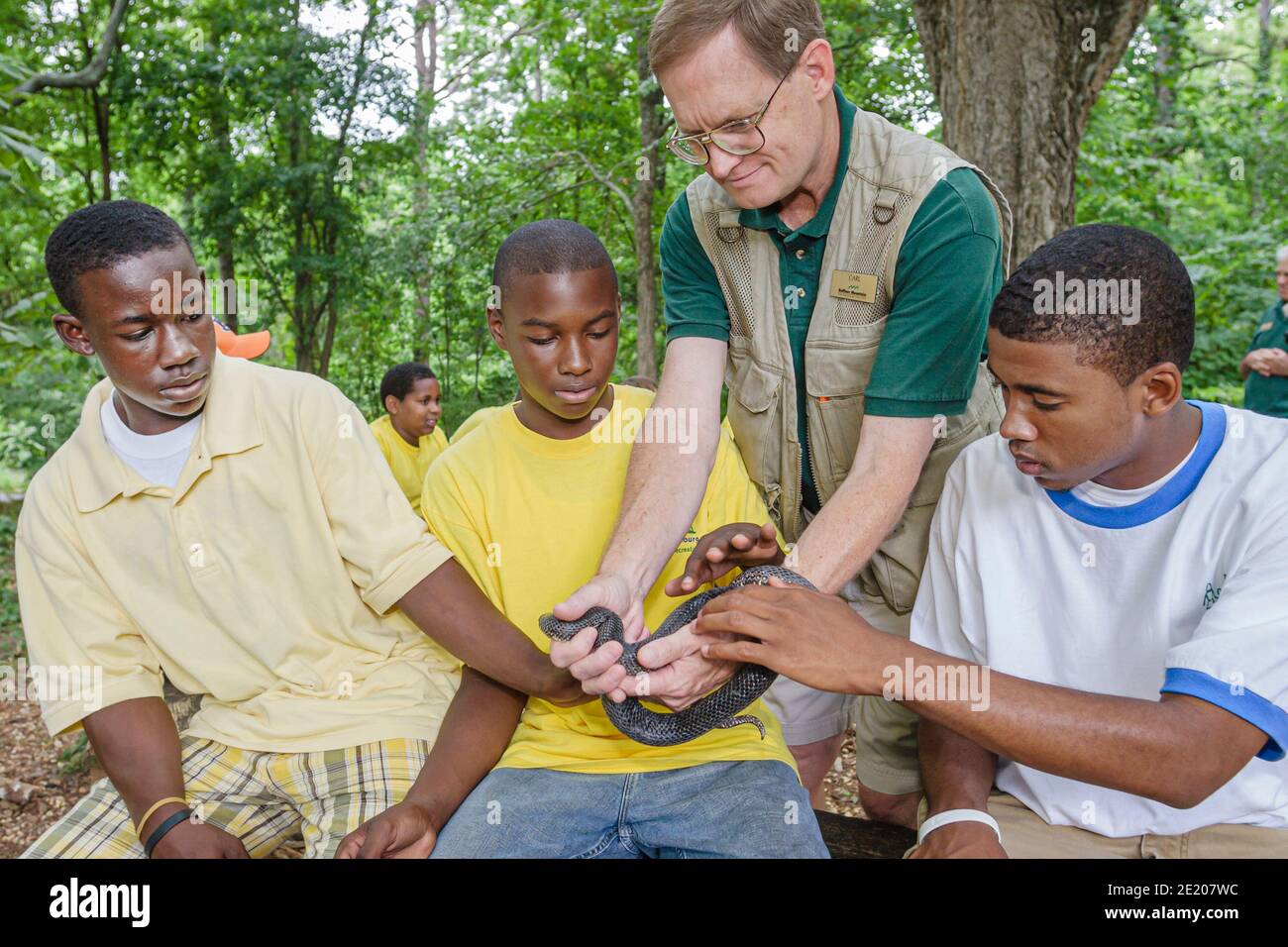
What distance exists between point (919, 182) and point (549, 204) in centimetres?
1009

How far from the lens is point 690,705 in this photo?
2.03 m

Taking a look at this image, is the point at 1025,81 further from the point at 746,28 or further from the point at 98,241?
the point at 98,241

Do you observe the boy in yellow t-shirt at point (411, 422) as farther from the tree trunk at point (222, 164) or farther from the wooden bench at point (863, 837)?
the wooden bench at point (863, 837)

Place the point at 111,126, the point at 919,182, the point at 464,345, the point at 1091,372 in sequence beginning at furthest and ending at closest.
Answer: the point at 464,345, the point at 111,126, the point at 919,182, the point at 1091,372

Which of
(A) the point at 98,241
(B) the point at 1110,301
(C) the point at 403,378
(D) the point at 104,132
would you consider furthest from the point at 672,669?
(D) the point at 104,132

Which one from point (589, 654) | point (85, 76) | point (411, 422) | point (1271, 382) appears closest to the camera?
point (589, 654)

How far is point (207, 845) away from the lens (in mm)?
1989

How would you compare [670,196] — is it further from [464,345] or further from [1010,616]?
[1010,616]

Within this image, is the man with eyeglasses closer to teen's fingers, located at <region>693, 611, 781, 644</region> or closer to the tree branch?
teen's fingers, located at <region>693, 611, 781, 644</region>

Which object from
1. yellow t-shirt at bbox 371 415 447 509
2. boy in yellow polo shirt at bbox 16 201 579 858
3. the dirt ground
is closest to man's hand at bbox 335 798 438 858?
boy in yellow polo shirt at bbox 16 201 579 858

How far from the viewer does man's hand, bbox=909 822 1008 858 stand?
1.83 meters

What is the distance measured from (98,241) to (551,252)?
1.00 metres

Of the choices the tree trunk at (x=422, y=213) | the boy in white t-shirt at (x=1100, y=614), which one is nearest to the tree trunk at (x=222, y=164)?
the tree trunk at (x=422, y=213)

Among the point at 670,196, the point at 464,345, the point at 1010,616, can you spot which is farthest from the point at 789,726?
the point at 464,345
